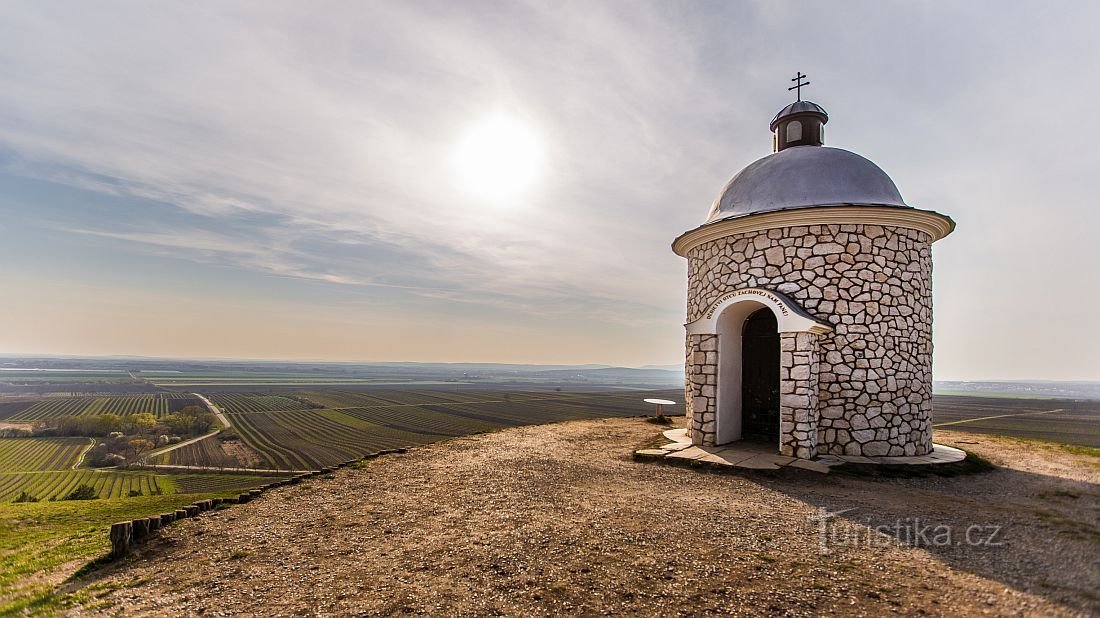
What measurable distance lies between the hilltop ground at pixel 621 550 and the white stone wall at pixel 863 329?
58.8 inches

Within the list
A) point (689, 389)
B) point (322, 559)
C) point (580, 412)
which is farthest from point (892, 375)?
point (580, 412)

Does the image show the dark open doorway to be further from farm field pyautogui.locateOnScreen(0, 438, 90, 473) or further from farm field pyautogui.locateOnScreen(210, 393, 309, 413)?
farm field pyautogui.locateOnScreen(210, 393, 309, 413)

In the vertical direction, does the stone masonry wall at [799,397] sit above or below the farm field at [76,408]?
above

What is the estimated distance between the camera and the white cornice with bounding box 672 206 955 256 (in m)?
9.16

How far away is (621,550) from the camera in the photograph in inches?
184

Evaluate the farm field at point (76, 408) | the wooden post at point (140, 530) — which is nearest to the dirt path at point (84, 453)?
the farm field at point (76, 408)

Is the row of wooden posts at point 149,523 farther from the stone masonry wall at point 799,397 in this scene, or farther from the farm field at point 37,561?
the stone masonry wall at point 799,397

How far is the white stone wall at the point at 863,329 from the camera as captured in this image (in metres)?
9.00

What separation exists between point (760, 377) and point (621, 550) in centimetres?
764

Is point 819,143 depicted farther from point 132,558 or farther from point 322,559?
point 132,558

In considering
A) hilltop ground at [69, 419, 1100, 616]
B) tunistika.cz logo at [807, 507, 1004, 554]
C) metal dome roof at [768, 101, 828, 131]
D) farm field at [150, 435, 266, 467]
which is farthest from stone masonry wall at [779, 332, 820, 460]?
farm field at [150, 435, 266, 467]

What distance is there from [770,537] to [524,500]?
123 inches

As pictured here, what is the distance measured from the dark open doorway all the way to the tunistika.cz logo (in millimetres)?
5149

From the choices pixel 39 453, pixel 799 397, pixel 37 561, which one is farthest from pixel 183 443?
pixel 799 397
